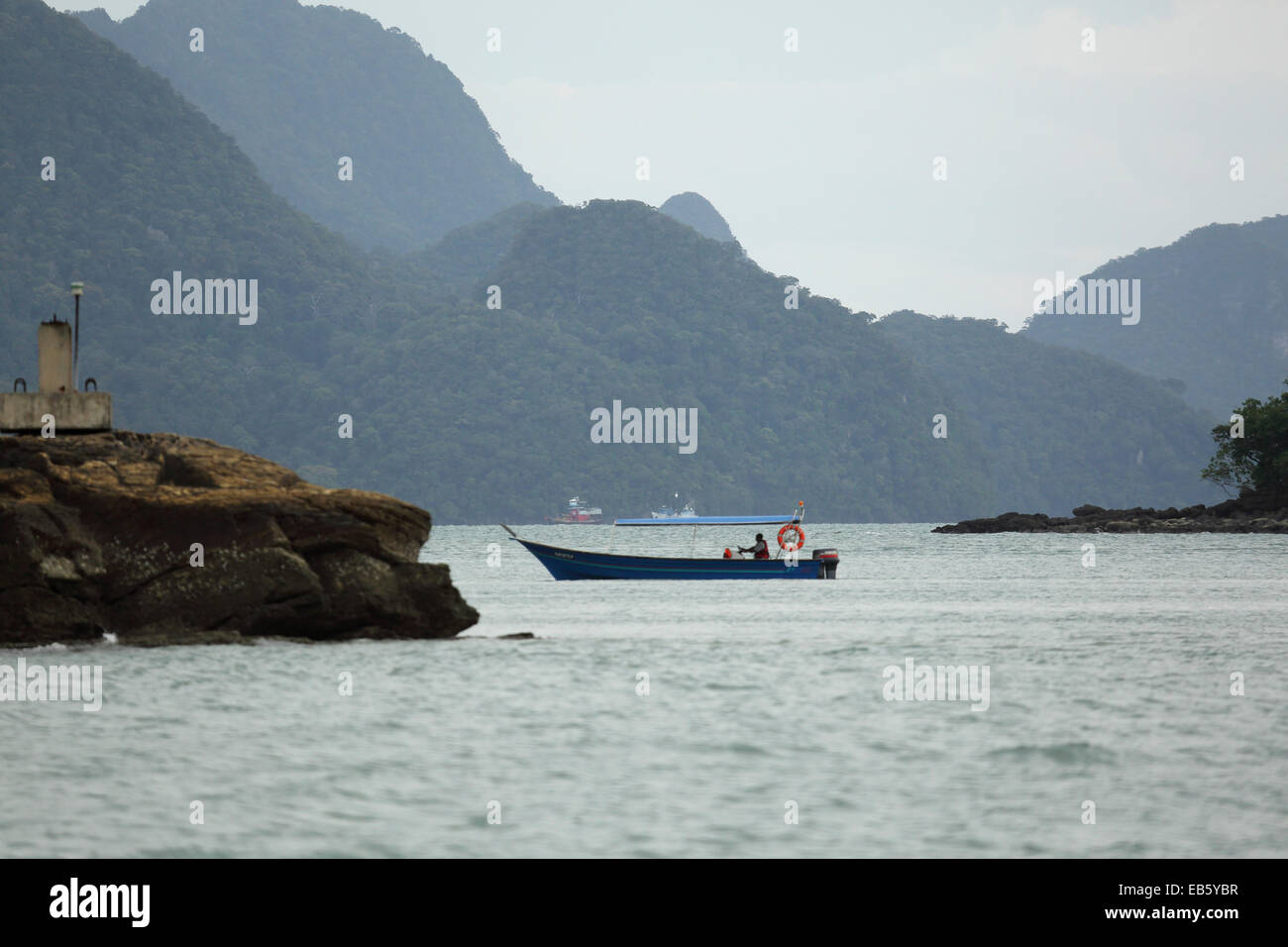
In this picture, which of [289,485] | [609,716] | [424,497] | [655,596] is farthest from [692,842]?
[424,497]

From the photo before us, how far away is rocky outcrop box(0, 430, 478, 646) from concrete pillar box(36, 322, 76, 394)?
1599 mm

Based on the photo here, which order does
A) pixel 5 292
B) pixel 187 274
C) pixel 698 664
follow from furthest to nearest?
1. pixel 187 274
2. pixel 5 292
3. pixel 698 664

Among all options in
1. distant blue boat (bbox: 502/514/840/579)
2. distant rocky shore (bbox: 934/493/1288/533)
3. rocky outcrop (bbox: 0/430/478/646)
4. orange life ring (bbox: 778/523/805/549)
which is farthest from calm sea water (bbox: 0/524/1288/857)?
distant rocky shore (bbox: 934/493/1288/533)

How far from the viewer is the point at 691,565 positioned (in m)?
51.0

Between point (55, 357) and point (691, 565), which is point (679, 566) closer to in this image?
point (691, 565)

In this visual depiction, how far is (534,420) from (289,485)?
493 feet

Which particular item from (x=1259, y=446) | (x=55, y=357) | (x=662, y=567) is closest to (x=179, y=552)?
(x=55, y=357)

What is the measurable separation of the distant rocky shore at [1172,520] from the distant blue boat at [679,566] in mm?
62586

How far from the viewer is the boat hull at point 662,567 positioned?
1991 inches

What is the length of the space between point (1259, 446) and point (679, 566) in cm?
7336

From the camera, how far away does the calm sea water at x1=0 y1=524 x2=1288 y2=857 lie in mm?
12406

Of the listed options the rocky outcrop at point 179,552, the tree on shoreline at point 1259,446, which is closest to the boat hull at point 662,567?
the rocky outcrop at point 179,552
